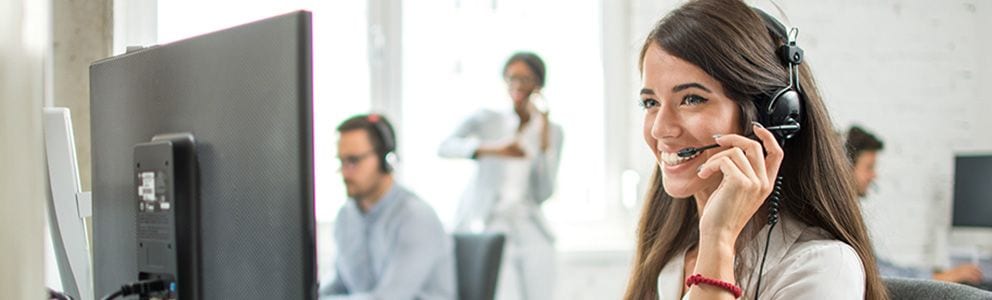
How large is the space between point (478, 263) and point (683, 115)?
145 centimetres

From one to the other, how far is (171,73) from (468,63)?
342cm

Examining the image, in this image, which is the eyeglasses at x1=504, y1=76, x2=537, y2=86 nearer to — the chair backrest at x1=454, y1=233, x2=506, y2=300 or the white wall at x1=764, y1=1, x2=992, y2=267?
the chair backrest at x1=454, y1=233, x2=506, y2=300

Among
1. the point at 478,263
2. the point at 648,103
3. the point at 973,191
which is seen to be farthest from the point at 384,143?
the point at 973,191

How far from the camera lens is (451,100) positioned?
14.3 feet

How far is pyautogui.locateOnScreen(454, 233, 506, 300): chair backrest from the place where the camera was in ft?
8.87

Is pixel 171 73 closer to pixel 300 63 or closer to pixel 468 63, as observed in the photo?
pixel 300 63

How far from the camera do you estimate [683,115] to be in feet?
4.51

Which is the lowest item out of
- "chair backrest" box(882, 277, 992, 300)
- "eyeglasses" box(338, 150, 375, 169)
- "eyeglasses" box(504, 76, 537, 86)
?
"chair backrest" box(882, 277, 992, 300)

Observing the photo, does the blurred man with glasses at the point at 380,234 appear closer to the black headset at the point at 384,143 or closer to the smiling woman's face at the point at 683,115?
the black headset at the point at 384,143

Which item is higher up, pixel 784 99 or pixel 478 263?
pixel 784 99

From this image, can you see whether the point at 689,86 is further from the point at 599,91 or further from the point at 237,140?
the point at 599,91

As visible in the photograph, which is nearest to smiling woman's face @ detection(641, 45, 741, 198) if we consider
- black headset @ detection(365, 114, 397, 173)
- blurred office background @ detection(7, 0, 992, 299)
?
black headset @ detection(365, 114, 397, 173)

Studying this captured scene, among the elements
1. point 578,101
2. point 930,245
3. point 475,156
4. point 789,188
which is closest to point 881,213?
point 930,245

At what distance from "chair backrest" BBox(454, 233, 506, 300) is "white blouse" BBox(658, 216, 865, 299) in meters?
1.36
